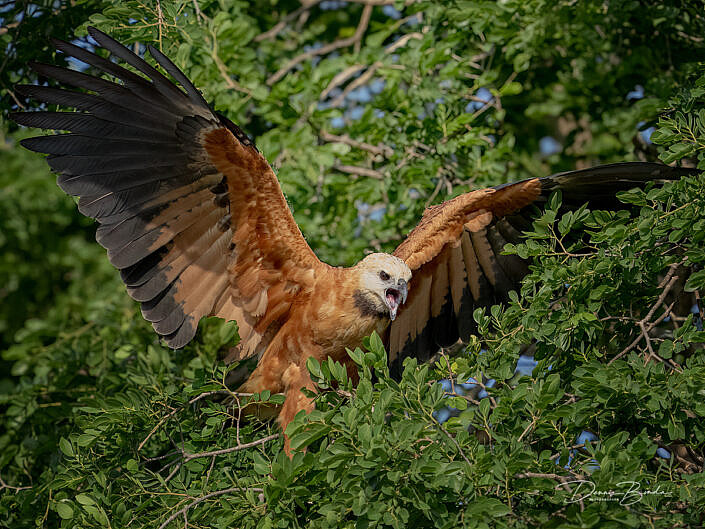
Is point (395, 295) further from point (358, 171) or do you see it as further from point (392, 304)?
point (358, 171)

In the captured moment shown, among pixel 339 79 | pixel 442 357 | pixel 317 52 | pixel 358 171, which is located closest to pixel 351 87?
pixel 339 79

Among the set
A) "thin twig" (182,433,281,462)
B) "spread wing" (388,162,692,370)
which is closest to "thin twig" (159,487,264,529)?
"thin twig" (182,433,281,462)

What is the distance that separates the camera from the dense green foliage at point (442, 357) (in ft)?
8.07

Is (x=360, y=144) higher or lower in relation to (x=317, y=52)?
lower

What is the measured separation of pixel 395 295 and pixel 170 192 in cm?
142

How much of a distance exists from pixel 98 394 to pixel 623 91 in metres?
4.42

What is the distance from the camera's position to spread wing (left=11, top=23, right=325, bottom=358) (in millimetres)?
3203

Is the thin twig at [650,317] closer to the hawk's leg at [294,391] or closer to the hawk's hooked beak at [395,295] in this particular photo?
the hawk's hooked beak at [395,295]

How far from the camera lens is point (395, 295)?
383 centimetres

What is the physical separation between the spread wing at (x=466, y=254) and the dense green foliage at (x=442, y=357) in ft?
0.89

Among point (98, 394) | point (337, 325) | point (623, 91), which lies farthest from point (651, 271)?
point (98, 394)

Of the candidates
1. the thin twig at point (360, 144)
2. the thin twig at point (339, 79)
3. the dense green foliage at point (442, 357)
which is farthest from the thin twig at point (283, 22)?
the thin twig at point (360, 144)

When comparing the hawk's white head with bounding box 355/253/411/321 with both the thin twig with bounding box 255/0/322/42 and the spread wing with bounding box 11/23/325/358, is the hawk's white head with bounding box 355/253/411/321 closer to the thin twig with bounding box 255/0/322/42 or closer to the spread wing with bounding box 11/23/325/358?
the spread wing with bounding box 11/23/325/358

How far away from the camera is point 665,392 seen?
2555 mm
